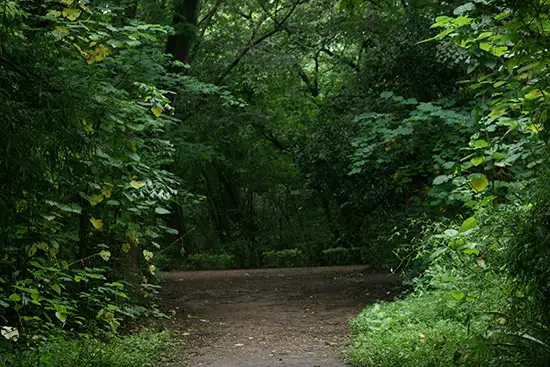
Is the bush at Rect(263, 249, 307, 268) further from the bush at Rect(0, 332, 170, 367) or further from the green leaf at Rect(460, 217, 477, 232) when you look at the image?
the green leaf at Rect(460, 217, 477, 232)

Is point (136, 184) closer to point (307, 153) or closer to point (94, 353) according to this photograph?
point (94, 353)

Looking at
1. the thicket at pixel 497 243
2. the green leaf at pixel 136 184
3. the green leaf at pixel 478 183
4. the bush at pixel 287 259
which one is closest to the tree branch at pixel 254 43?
the bush at pixel 287 259

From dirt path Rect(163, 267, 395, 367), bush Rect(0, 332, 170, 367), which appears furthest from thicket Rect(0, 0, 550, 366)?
dirt path Rect(163, 267, 395, 367)

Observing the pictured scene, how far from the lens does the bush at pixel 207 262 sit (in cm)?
2133

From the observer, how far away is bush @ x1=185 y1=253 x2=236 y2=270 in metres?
21.3

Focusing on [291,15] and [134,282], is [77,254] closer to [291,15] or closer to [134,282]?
[134,282]

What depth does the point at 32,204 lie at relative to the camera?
543 centimetres

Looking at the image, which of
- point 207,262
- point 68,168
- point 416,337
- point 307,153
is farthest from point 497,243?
point 207,262

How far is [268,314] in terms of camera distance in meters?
10.6

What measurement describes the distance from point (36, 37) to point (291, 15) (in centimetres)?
1522

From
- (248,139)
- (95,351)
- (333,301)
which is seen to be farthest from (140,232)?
(248,139)

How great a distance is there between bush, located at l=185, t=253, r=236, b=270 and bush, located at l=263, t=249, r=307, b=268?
1.73 m

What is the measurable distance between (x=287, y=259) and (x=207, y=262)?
2.94 m

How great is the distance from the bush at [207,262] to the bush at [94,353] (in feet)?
44.8
